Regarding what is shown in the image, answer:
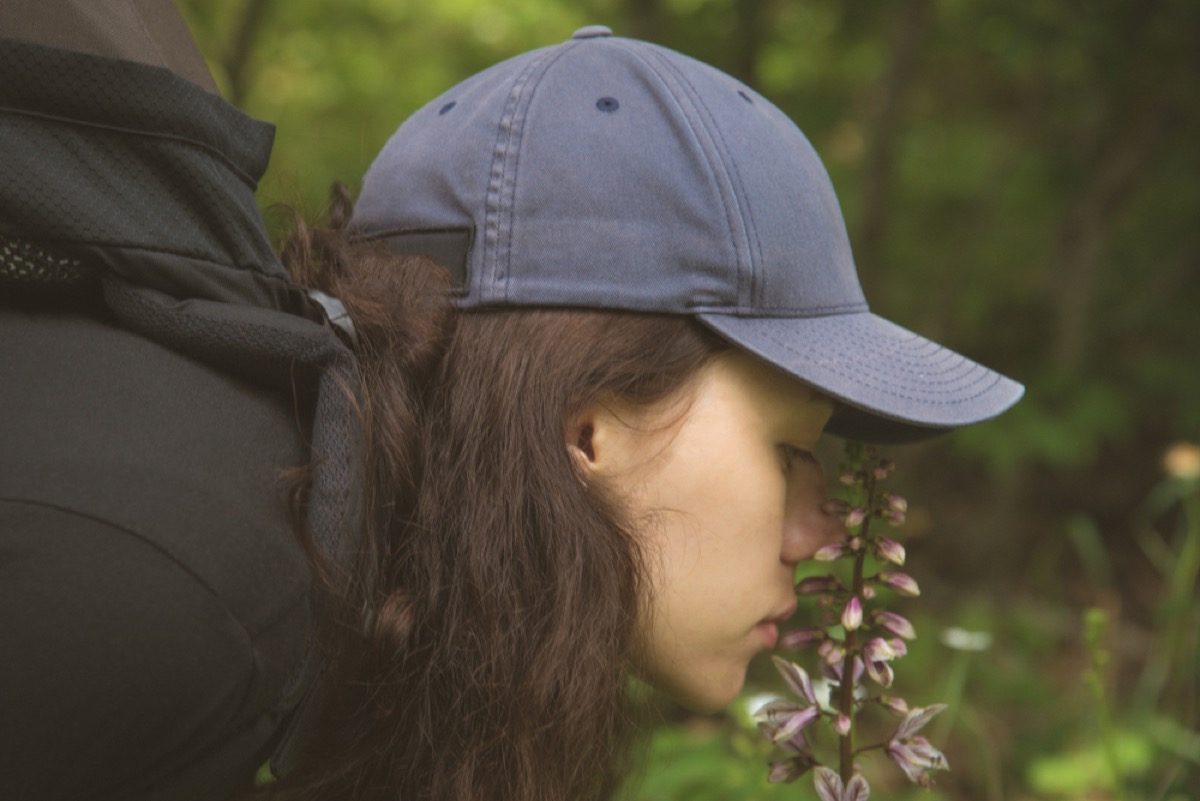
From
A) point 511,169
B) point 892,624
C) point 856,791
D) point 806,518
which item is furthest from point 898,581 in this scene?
point 511,169

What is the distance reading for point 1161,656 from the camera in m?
2.76

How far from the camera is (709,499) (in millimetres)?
1436

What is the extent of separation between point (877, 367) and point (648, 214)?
15.3 inches

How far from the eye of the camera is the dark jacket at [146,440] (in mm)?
971

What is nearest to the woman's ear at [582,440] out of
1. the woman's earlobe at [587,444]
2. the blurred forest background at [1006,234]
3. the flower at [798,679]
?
the woman's earlobe at [587,444]

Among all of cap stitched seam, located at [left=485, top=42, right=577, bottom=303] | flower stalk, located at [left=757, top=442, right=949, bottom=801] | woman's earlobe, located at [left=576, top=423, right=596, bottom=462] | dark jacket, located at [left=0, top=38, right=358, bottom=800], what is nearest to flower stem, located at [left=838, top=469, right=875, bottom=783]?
flower stalk, located at [left=757, top=442, right=949, bottom=801]

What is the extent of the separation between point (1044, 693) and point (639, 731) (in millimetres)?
2007

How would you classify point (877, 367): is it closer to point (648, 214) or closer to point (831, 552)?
point (831, 552)

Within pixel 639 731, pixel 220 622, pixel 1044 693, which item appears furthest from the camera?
pixel 1044 693

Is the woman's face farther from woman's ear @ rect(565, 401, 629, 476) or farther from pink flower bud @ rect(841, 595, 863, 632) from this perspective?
pink flower bud @ rect(841, 595, 863, 632)

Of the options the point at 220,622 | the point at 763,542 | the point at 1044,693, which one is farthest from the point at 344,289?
the point at 1044,693

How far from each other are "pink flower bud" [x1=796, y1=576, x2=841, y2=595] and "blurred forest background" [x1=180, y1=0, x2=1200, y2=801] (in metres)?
0.84

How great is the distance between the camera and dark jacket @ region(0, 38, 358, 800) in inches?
38.2

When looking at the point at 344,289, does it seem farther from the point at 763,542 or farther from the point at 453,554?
the point at 763,542
